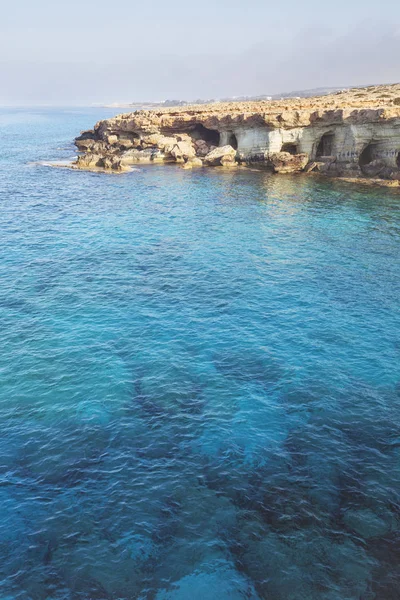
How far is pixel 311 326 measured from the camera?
37.2 metres

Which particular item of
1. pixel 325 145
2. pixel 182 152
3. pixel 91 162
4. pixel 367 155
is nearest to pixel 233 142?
pixel 182 152

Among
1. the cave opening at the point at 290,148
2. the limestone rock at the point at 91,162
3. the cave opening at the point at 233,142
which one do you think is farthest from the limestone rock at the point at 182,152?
the cave opening at the point at 290,148

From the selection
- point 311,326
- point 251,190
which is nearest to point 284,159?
point 251,190

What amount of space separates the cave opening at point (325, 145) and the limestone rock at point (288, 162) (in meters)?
4.69

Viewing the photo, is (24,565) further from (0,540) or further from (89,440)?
(89,440)

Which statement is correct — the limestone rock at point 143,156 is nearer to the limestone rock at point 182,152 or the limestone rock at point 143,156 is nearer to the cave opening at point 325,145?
the limestone rock at point 182,152

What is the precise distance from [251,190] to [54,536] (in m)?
65.8

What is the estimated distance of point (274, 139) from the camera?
86500mm

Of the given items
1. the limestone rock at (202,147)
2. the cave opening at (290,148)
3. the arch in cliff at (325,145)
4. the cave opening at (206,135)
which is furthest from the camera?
the cave opening at (206,135)

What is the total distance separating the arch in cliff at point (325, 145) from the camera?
8606 centimetres

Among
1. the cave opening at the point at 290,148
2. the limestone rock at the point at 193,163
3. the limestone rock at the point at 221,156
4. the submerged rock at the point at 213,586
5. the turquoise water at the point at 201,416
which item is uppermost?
the cave opening at the point at 290,148

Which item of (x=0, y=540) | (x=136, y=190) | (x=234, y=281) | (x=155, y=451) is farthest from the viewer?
(x=136, y=190)

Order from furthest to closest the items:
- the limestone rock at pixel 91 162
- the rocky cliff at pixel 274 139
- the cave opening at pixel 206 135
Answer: the cave opening at pixel 206 135 < the limestone rock at pixel 91 162 < the rocky cliff at pixel 274 139

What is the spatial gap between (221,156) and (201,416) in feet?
254
